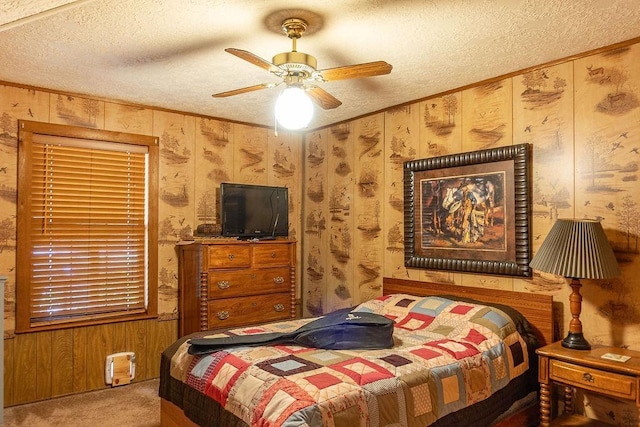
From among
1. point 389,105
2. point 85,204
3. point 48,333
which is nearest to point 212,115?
point 85,204

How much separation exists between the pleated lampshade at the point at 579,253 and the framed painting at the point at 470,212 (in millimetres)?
467

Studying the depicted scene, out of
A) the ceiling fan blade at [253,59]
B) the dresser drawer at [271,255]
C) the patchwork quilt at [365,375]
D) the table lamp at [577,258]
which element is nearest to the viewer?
the patchwork quilt at [365,375]

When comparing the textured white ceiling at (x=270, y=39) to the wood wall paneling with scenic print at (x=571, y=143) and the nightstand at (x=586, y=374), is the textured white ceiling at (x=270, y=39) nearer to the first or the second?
the wood wall paneling with scenic print at (x=571, y=143)

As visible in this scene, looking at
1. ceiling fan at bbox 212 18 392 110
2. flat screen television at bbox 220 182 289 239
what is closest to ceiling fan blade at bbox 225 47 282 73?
ceiling fan at bbox 212 18 392 110

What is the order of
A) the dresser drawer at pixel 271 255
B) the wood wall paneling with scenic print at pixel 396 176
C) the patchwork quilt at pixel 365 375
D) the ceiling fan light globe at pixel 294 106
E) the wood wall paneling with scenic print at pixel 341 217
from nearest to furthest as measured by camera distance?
the patchwork quilt at pixel 365 375, the ceiling fan light globe at pixel 294 106, the wood wall paneling with scenic print at pixel 396 176, the dresser drawer at pixel 271 255, the wood wall paneling with scenic print at pixel 341 217

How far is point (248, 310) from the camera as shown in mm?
3812

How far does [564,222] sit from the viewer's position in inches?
100.0

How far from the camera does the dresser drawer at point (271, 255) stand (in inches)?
154

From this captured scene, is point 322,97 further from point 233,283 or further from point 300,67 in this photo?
point 233,283

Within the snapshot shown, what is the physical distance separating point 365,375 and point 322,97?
1.60m

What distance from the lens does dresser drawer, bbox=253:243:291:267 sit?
391 centimetres

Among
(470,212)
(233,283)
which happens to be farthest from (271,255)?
(470,212)

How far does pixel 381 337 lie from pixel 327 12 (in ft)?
5.78

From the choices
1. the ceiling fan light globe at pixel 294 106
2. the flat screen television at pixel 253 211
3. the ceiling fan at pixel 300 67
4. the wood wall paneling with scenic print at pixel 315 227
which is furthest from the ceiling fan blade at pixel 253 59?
the wood wall paneling with scenic print at pixel 315 227
